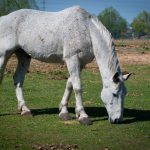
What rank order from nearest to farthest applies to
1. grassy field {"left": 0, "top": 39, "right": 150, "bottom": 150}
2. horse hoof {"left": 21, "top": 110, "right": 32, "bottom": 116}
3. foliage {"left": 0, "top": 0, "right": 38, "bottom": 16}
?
grassy field {"left": 0, "top": 39, "right": 150, "bottom": 150} → horse hoof {"left": 21, "top": 110, "right": 32, "bottom": 116} → foliage {"left": 0, "top": 0, "right": 38, "bottom": 16}

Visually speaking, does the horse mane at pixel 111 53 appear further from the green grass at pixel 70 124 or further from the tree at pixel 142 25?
the tree at pixel 142 25

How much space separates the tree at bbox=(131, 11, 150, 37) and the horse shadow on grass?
92911 mm

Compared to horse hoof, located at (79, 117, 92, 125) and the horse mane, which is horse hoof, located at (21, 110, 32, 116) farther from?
the horse mane

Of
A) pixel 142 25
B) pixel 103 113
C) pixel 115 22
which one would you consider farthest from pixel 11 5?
pixel 142 25

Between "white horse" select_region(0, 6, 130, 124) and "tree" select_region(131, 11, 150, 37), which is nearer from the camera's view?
"white horse" select_region(0, 6, 130, 124)

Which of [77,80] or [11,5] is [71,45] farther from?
[11,5]

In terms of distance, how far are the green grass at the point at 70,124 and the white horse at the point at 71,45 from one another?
1.13 ft

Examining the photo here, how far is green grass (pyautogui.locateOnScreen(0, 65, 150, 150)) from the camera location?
7.96 metres

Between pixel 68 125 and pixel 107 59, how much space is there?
1.52 m

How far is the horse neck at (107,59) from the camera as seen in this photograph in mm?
9311

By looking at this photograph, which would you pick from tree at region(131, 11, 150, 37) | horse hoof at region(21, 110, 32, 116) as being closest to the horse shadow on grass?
horse hoof at region(21, 110, 32, 116)

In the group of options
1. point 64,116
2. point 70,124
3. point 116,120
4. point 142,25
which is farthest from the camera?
point 142,25

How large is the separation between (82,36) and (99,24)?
46 centimetres

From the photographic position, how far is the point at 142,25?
110 metres
